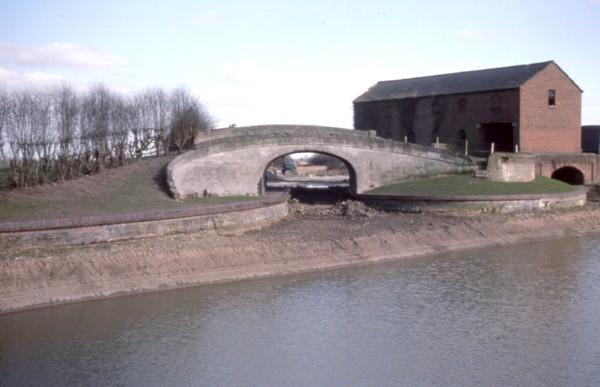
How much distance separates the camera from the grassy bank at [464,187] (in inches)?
1335

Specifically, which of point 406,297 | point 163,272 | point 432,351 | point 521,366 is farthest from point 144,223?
point 521,366

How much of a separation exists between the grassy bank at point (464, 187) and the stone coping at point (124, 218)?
27.7 ft

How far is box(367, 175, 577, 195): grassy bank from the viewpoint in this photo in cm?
3391

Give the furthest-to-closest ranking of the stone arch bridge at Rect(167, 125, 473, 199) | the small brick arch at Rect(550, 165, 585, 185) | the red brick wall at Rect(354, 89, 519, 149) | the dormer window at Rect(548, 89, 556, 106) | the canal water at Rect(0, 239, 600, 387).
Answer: the small brick arch at Rect(550, 165, 585, 185), the red brick wall at Rect(354, 89, 519, 149), the dormer window at Rect(548, 89, 556, 106), the stone arch bridge at Rect(167, 125, 473, 199), the canal water at Rect(0, 239, 600, 387)

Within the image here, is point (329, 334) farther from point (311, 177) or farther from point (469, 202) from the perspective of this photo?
point (311, 177)

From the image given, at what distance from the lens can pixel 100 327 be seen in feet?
57.5

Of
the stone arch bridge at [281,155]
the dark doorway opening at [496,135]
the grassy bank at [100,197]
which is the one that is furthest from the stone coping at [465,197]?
the dark doorway opening at [496,135]

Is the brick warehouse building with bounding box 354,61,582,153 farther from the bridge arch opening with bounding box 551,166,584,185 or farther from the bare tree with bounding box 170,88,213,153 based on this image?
the bare tree with bounding box 170,88,213,153

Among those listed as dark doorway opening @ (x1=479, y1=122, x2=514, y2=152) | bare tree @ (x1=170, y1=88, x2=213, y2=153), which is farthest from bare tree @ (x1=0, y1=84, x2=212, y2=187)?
dark doorway opening @ (x1=479, y1=122, x2=514, y2=152)

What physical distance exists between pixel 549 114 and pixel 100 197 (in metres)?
27.6

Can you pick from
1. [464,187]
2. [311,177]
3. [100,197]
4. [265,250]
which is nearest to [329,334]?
[265,250]

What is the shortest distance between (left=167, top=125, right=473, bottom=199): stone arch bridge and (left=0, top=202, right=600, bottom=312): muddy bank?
2.71 metres

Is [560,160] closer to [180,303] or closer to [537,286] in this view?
[537,286]

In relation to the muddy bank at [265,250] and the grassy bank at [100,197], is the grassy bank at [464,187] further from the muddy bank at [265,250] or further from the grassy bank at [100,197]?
the grassy bank at [100,197]
